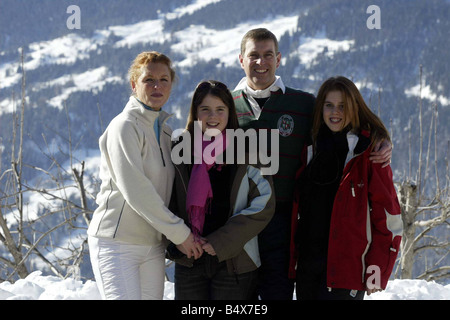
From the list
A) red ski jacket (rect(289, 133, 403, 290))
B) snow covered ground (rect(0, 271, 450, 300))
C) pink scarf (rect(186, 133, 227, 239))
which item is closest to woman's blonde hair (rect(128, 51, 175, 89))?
pink scarf (rect(186, 133, 227, 239))

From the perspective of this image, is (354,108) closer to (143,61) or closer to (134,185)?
(143,61)

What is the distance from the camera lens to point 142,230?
3.53 m

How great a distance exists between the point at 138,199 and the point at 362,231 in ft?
4.13

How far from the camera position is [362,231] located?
3641mm

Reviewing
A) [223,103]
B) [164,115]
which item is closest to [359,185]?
[223,103]

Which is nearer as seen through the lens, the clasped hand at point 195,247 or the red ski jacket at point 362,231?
the clasped hand at point 195,247

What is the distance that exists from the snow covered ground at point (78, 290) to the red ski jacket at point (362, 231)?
1.30 m

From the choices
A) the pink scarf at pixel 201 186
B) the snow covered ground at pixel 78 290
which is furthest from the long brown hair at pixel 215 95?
the snow covered ground at pixel 78 290

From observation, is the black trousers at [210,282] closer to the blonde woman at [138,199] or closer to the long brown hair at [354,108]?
the blonde woman at [138,199]

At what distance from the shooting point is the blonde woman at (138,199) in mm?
3418

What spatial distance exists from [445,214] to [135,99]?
5722 millimetres

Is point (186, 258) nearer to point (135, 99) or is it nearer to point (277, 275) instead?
point (277, 275)

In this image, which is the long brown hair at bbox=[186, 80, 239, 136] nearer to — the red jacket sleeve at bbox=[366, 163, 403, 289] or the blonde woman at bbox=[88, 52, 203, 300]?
the blonde woman at bbox=[88, 52, 203, 300]

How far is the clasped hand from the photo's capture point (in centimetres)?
351
